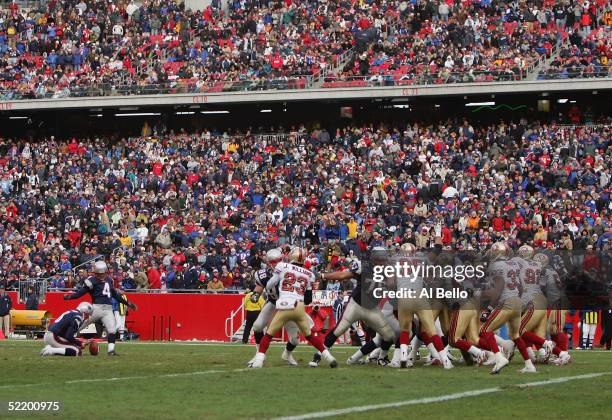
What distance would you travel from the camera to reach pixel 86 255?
31281 millimetres

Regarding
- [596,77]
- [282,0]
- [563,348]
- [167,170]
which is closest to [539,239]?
[596,77]

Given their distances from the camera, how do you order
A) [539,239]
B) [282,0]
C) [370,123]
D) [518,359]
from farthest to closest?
[282,0] < [370,123] < [539,239] < [518,359]

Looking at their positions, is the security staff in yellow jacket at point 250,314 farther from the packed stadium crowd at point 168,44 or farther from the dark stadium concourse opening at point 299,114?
the packed stadium crowd at point 168,44

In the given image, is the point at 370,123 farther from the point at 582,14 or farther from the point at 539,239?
the point at 539,239

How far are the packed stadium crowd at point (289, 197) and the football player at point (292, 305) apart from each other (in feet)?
37.5

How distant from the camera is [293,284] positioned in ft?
48.8

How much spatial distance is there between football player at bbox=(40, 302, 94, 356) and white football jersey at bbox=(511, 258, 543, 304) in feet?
21.4

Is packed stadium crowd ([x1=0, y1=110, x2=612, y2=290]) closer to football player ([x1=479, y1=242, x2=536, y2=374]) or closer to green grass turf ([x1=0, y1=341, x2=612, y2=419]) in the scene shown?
green grass turf ([x1=0, y1=341, x2=612, y2=419])

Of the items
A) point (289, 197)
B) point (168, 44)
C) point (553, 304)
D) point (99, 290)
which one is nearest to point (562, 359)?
point (553, 304)

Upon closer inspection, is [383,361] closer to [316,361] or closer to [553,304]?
[316,361]

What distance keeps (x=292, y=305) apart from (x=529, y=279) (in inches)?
113

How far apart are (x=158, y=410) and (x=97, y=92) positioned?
29.4 meters

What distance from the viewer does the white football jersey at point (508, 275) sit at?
1404 centimetres

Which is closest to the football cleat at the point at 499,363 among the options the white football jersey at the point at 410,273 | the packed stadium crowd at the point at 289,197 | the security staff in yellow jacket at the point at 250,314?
the white football jersey at the point at 410,273
